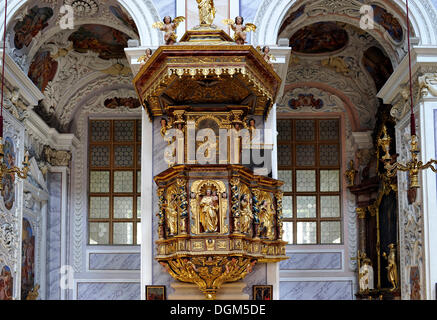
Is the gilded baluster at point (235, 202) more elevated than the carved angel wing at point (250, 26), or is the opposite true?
the carved angel wing at point (250, 26)

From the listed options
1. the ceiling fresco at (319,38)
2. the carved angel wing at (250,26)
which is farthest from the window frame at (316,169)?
the carved angel wing at (250,26)

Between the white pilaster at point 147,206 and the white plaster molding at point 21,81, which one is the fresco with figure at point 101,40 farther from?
the white pilaster at point 147,206

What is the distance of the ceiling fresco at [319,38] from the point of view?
15609 mm

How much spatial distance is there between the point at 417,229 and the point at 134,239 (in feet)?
20.9

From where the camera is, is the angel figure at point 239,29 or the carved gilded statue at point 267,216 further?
the carved gilded statue at point 267,216

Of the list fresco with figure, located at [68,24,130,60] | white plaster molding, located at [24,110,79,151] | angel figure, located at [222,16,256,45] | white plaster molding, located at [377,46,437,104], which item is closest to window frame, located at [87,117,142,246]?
white plaster molding, located at [24,110,79,151]

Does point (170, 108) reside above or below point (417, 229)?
above

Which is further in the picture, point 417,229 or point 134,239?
point 134,239

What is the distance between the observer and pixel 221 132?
12.1 m

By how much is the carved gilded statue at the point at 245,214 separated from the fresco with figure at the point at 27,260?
527 centimetres

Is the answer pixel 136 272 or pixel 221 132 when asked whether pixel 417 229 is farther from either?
pixel 136 272
